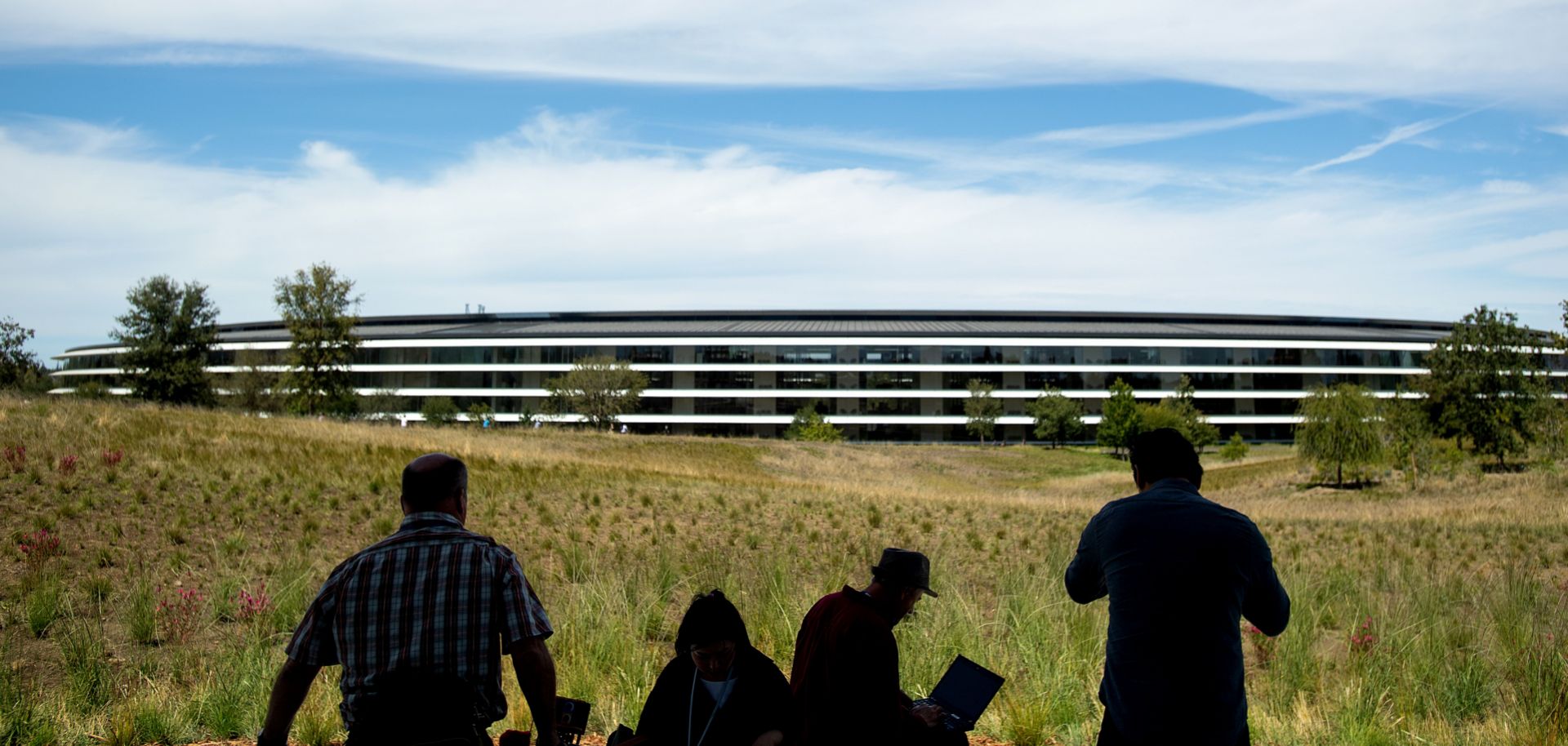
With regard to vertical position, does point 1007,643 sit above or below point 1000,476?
above

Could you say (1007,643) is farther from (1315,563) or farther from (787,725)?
(1315,563)

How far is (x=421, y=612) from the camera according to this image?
11.1 ft

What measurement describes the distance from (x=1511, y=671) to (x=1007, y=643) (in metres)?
3.67

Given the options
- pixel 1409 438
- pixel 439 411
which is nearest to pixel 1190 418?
pixel 1409 438

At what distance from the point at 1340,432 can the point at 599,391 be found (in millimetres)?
47690

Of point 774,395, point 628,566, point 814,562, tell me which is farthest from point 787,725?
point 774,395

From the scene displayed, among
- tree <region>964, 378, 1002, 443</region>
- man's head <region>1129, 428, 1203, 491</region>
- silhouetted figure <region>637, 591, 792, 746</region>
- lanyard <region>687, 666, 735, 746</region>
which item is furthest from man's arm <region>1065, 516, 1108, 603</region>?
tree <region>964, 378, 1002, 443</region>

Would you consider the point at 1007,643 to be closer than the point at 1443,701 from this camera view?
No

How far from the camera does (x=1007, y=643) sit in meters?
8.79

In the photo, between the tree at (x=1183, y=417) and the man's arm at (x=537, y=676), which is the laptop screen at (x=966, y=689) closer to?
the man's arm at (x=537, y=676)

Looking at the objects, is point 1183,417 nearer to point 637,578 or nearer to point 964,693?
point 637,578

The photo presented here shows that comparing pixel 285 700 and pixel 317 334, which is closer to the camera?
pixel 285 700

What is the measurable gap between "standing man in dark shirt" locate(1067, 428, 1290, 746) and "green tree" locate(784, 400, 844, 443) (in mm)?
68985

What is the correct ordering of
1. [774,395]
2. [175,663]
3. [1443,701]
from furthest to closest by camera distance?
1. [774,395]
2. [175,663]
3. [1443,701]
